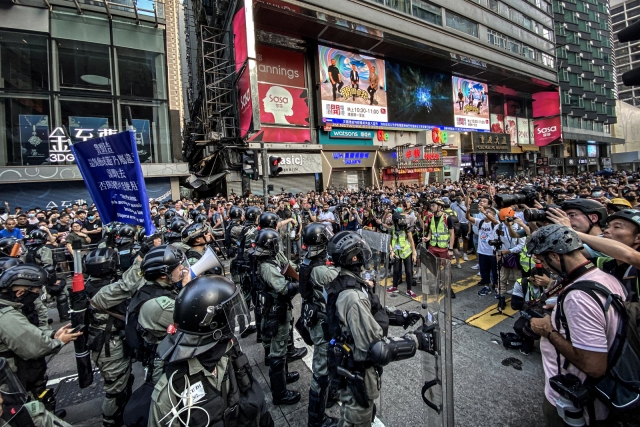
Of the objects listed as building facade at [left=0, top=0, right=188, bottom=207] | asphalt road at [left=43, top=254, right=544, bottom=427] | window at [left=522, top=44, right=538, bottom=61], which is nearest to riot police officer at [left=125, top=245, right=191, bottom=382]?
asphalt road at [left=43, top=254, right=544, bottom=427]

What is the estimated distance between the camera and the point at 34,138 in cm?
1372

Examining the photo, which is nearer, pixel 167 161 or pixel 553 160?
pixel 167 161

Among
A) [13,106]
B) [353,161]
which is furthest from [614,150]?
[13,106]

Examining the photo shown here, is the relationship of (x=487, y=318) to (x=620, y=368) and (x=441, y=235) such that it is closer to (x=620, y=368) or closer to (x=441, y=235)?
(x=441, y=235)

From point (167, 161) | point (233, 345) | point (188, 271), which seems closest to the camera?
point (233, 345)

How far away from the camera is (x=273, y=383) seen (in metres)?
3.33

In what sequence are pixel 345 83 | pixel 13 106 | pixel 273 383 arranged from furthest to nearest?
pixel 345 83, pixel 13 106, pixel 273 383

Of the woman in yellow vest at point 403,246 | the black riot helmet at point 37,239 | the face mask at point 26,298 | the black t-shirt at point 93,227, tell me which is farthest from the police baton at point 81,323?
the black t-shirt at point 93,227

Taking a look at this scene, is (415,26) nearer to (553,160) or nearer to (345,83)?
(345,83)

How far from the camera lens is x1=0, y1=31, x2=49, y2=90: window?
1330cm

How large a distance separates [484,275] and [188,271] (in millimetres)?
5955

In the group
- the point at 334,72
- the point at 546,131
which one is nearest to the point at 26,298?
the point at 334,72

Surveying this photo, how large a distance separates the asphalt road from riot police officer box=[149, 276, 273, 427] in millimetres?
1498

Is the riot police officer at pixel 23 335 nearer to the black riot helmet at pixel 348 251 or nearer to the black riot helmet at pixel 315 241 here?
the black riot helmet at pixel 315 241
